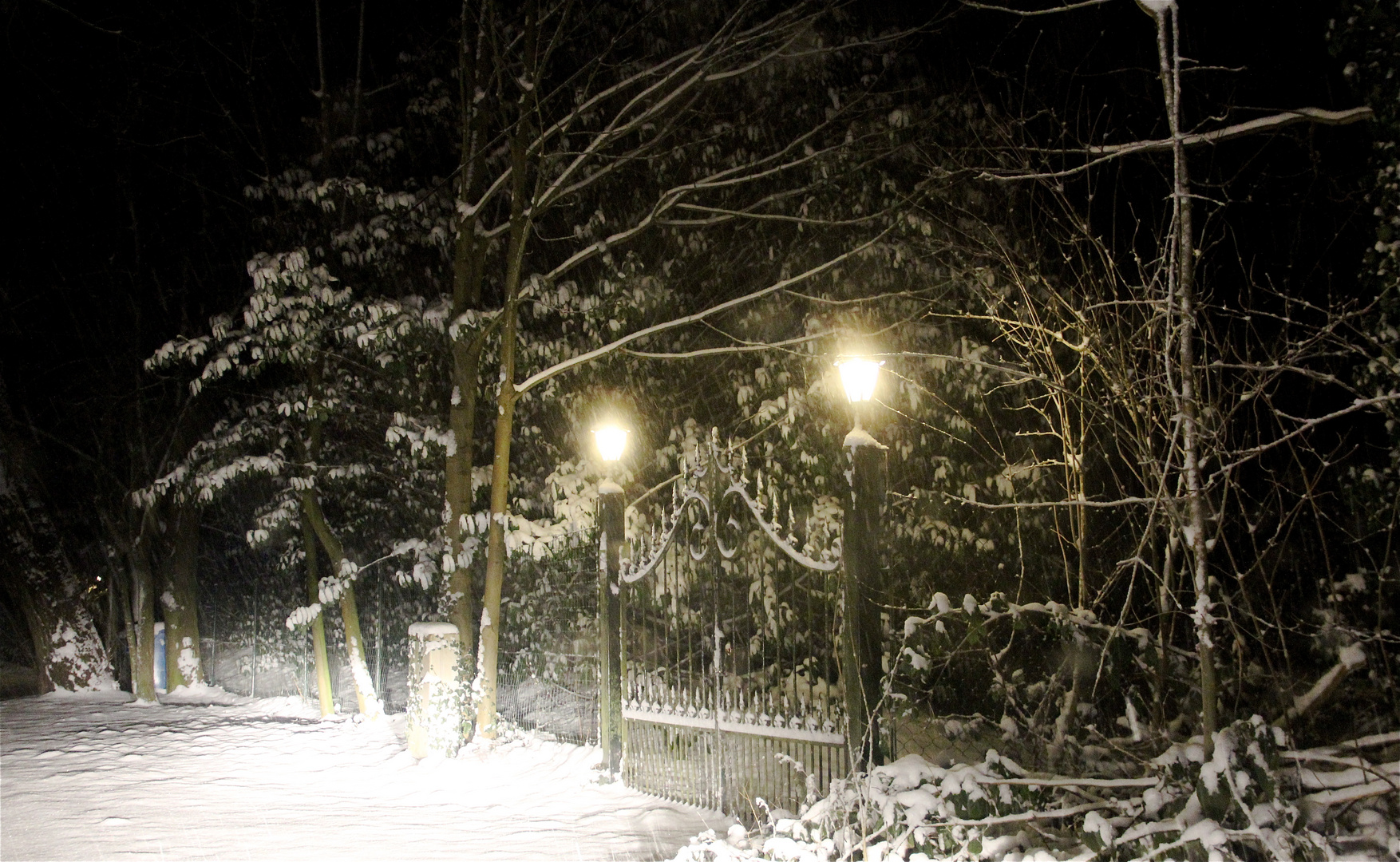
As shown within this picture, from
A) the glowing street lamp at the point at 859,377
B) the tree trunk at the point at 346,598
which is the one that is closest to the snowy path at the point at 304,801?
the tree trunk at the point at 346,598

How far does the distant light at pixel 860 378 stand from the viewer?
5816 mm

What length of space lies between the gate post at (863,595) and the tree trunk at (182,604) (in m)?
12.6

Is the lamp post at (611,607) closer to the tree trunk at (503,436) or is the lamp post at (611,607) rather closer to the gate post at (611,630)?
the gate post at (611,630)

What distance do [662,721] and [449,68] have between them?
808cm

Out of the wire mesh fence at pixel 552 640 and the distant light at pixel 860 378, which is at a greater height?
the distant light at pixel 860 378

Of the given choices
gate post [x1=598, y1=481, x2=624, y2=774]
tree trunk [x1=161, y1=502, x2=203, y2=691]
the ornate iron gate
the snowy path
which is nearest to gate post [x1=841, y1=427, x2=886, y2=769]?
the ornate iron gate

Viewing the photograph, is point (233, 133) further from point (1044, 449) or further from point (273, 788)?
point (1044, 449)

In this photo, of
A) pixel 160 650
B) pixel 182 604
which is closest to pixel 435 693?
pixel 182 604

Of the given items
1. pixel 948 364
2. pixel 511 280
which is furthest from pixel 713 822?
pixel 511 280

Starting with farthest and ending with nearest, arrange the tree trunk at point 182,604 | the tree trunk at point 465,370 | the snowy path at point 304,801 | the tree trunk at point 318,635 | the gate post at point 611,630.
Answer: the tree trunk at point 182,604, the tree trunk at point 318,635, the tree trunk at point 465,370, the gate post at point 611,630, the snowy path at point 304,801

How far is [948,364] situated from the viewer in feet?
29.1

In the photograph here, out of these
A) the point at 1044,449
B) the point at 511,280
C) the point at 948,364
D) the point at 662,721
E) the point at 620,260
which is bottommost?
the point at 662,721

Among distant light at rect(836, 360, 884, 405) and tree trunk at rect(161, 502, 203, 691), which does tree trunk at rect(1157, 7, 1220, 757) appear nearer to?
distant light at rect(836, 360, 884, 405)

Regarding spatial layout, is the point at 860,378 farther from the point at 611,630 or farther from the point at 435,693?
the point at 435,693
